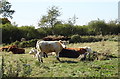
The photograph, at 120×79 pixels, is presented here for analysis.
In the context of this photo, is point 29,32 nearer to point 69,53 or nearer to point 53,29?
point 53,29

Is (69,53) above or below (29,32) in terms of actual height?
below

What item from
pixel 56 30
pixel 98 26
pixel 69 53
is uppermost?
pixel 98 26

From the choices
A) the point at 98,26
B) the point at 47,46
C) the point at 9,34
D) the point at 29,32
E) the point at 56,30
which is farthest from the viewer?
the point at 98,26

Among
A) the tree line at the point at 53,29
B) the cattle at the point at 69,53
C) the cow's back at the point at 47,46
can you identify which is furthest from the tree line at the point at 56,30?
the cow's back at the point at 47,46

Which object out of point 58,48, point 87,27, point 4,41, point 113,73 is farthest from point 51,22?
point 113,73

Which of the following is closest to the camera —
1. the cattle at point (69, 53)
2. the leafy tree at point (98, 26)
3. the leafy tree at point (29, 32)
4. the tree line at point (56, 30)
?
the cattle at point (69, 53)

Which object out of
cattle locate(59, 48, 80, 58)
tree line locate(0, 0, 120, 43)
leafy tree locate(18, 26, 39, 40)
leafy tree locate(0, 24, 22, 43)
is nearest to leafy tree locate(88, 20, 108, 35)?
tree line locate(0, 0, 120, 43)

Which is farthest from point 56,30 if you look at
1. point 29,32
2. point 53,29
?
point 29,32

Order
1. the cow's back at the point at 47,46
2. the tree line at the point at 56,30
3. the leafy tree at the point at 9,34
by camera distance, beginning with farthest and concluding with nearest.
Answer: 1. the tree line at the point at 56,30
2. the leafy tree at the point at 9,34
3. the cow's back at the point at 47,46

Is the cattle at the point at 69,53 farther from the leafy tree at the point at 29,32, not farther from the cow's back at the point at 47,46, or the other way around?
the leafy tree at the point at 29,32

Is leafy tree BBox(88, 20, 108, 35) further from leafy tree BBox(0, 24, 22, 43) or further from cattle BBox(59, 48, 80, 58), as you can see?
cattle BBox(59, 48, 80, 58)

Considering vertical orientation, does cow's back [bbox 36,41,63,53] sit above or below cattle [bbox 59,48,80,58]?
above

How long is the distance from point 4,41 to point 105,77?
18.3m

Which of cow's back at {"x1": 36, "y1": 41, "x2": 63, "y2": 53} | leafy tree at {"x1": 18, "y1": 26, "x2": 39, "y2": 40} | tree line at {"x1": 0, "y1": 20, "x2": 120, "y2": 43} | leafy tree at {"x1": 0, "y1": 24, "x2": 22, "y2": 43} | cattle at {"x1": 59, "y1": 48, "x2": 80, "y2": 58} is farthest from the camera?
leafy tree at {"x1": 18, "y1": 26, "x2": 39, "y2": 40}
